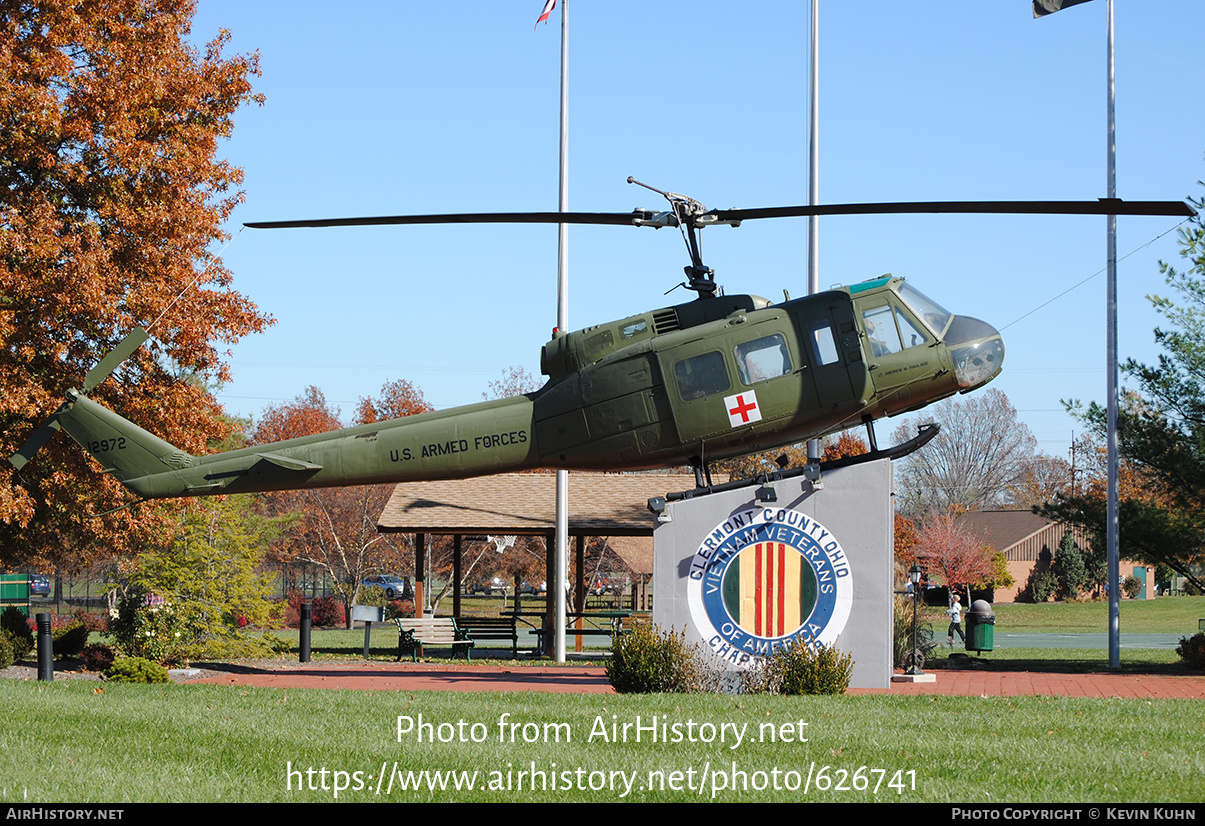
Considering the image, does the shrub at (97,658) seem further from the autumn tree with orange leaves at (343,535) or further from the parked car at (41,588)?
the parked car at (41,588)

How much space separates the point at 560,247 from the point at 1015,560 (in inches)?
2212

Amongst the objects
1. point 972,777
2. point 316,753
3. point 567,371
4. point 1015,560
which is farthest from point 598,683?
point 1015,560

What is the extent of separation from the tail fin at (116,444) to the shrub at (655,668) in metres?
6.69

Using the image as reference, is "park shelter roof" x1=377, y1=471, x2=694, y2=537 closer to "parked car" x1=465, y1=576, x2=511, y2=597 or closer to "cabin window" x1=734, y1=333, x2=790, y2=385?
"cabin window" x1=734, y1=333, x2=790, y2=385

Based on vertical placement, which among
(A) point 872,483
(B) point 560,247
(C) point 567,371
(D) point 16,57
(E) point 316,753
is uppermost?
(D) point 16,57

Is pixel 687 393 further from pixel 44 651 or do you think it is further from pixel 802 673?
pixel 44 651

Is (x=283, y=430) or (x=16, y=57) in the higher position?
(x=16, y=57)

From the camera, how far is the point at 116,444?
614 inches

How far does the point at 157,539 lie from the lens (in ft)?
65.5

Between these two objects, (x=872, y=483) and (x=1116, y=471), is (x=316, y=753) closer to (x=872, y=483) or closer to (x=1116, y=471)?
(x=872, y=483)

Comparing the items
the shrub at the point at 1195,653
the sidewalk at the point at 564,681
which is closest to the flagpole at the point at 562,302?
the sidewalk at the point at 564,681

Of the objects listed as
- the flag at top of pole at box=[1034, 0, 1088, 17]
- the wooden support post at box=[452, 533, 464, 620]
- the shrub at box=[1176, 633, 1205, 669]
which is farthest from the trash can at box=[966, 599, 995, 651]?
the flag at top of pole at box=[1034, 0, 1088, 17]

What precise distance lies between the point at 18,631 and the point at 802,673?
1566 centimetres

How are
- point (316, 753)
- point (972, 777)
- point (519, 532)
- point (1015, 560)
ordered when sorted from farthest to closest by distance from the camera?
1. point (1015, 560)
2. point (519, 532)
3. point (316, 753)
4. point (972, 777)
